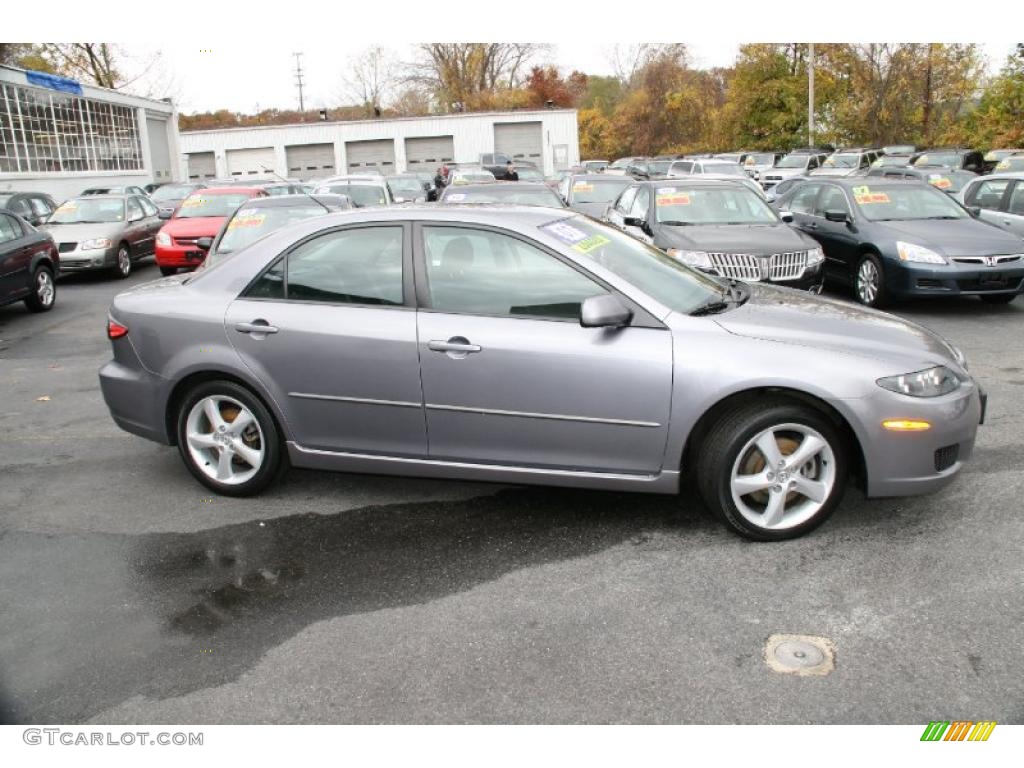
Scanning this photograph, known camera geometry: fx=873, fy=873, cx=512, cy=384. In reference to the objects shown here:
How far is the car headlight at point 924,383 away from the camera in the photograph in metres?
3.98

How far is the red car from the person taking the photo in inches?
534

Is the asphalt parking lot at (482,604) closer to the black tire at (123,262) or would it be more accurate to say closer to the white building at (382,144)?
the black tire at (123,262)

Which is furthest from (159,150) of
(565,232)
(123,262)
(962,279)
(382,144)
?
(565,232)

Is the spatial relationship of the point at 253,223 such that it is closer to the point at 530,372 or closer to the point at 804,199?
the point at 530,372

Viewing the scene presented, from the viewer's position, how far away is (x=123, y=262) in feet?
50.7

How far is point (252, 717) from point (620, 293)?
2450mm

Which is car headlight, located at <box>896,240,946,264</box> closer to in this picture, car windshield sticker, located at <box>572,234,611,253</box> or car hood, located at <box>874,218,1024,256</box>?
car hood, located at <box>874,218,1024,256</box>

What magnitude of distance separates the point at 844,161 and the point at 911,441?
2893cm

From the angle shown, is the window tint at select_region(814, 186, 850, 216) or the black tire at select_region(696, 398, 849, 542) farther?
the window tint at select_region(814, 186, 850, 216)

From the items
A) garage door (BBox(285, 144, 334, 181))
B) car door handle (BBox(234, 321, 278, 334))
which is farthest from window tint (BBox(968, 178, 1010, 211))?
garage door (BBox(285, 144, 334, 181))

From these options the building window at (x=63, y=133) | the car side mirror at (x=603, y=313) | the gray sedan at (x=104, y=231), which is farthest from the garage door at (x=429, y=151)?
the car side mirror at (x=603, y=313)

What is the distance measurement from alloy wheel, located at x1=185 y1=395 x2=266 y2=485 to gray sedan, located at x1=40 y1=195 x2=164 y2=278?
437 inches

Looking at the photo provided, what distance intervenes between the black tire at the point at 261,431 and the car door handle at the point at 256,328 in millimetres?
313
